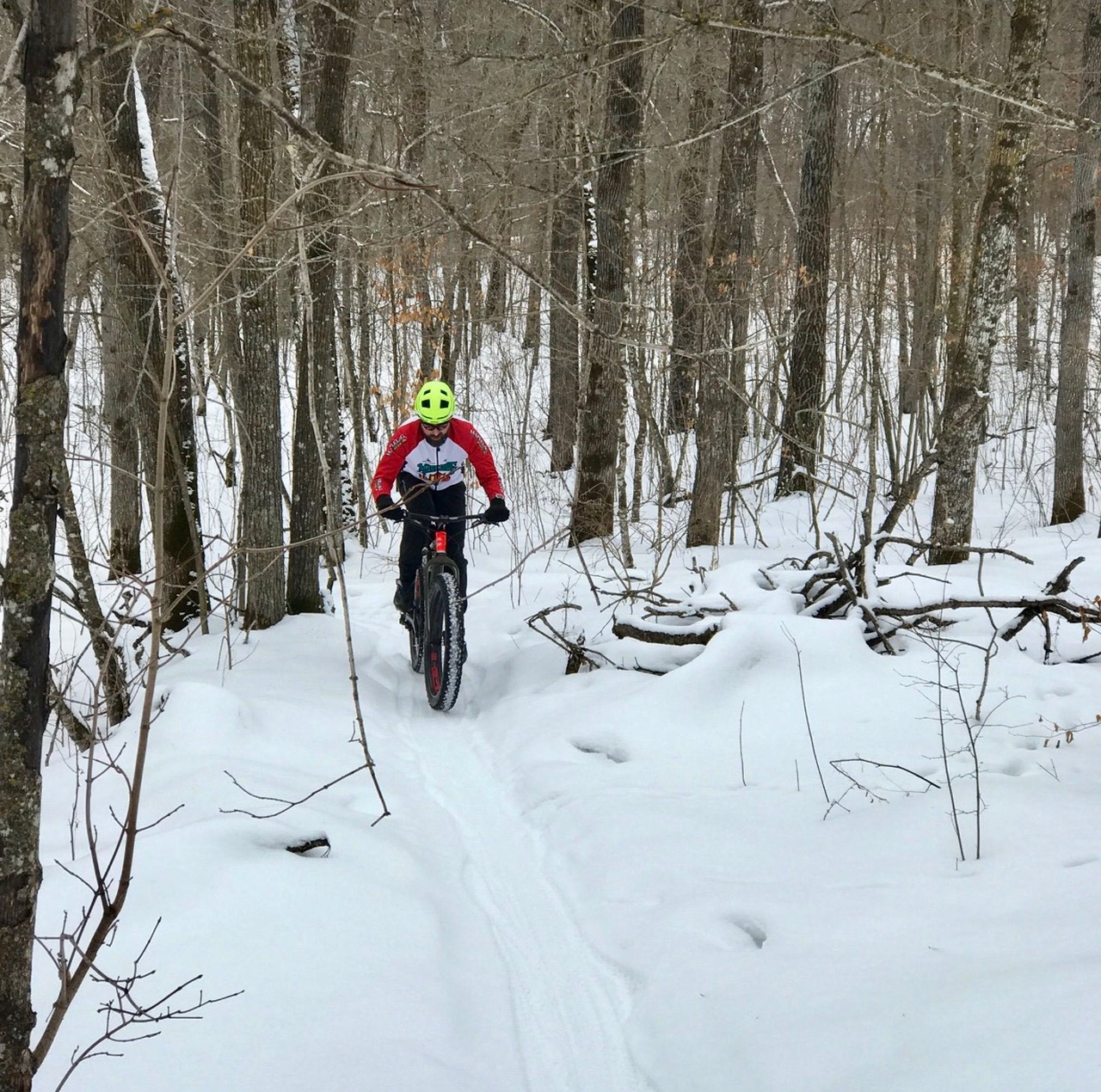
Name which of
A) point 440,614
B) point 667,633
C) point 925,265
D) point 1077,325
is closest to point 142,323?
point 440,614

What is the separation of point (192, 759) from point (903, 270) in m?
15.9

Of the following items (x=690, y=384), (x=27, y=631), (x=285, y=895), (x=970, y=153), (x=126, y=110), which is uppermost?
(x=970, y=153)

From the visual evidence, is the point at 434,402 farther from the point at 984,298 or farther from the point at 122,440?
the point at 984,298

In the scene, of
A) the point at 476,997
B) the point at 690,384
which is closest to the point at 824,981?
the point at 476,997

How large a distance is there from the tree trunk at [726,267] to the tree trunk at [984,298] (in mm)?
2262

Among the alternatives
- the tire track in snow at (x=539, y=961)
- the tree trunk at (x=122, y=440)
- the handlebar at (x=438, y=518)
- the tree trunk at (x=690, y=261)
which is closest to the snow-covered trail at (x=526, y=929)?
the tire track in snow at (x=539, y=961)

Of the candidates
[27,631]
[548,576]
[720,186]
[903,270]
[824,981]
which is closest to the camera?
[27,631]

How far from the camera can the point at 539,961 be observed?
329 cm

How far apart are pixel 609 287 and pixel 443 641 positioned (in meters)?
4.82

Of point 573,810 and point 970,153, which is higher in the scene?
point 970,153

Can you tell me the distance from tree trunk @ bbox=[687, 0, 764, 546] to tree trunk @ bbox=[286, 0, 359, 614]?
12.1 ft

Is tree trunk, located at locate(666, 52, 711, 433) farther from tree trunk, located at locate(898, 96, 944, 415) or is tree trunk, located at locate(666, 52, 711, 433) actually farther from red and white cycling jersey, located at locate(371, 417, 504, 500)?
tree trunk, located at locate(898, 96, 944, 415)

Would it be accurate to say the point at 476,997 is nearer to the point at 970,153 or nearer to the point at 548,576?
the point at 548,576

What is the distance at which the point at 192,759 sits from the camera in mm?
4453
